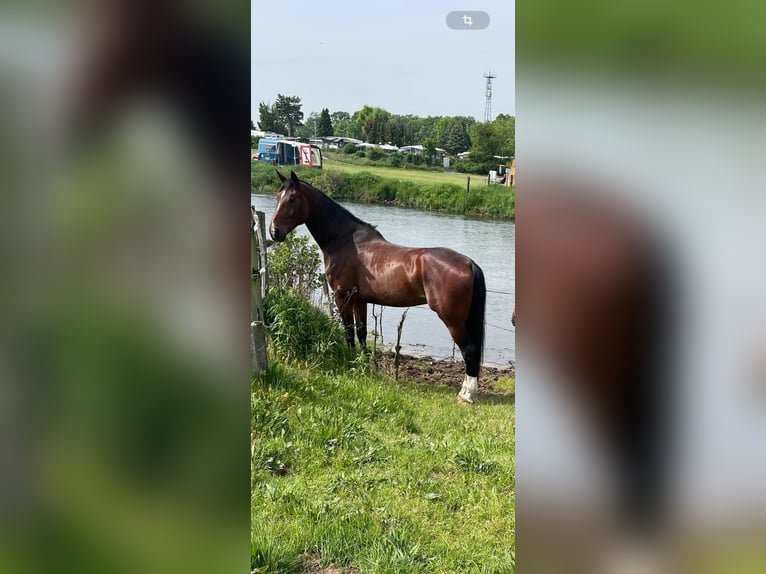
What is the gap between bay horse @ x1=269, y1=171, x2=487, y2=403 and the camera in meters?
1.77

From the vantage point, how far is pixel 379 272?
1.95 meters

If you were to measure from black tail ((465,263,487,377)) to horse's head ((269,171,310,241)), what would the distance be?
1.78 ft

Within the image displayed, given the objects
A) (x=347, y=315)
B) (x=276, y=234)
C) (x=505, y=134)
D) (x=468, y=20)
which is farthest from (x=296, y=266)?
(x=468, y=20)

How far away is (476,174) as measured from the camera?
1.59 metres

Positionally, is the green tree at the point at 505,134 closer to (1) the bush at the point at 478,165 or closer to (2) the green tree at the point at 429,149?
(1) the bush at the point at 478,165

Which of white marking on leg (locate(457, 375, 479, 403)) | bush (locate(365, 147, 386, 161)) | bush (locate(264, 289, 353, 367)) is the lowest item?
white marking on leg (locate(457, 375, 479, 403))

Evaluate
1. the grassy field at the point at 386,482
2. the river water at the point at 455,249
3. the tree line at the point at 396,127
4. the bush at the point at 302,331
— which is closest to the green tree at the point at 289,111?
the tree line at the point at 396,127

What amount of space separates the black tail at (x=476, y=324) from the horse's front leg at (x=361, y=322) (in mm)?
369

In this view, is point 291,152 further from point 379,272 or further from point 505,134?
point 505,134

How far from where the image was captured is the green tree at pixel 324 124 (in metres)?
1.70

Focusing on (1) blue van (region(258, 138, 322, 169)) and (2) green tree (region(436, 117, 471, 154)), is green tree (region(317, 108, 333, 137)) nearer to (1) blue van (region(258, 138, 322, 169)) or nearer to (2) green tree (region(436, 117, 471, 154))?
(1) blue van (region(258, 138, 322, 169))
